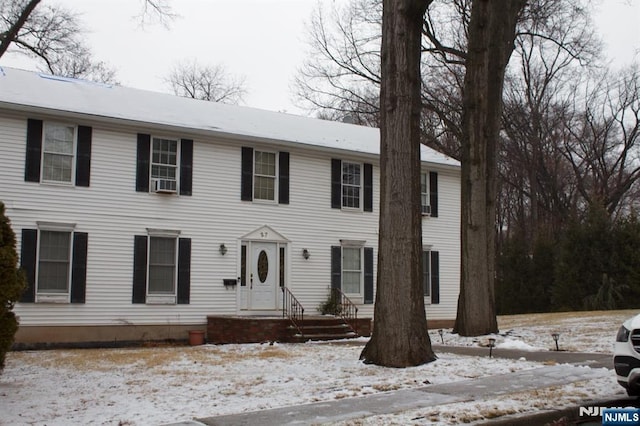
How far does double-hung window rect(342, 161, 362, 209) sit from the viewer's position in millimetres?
21406

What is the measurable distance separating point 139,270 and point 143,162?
116 inches

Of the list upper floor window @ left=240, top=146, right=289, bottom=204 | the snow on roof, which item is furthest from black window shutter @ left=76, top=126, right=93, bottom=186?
upper floor window @ left=240, top=146, right=289, bottom=204

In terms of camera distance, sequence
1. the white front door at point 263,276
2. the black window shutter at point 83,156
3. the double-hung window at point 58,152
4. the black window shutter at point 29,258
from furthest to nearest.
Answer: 1. the white front door at point 263,276
2. the black window shutter at point 83,156
3. the double-hung window at point 58,152
4. the black window shutter at point 29,258

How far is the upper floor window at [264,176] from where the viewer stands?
1953 cm

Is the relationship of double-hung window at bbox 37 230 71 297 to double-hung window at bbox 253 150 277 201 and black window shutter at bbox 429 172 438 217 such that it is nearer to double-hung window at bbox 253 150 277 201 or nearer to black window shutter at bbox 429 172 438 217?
double-hung window at bbox 253 150 277 201

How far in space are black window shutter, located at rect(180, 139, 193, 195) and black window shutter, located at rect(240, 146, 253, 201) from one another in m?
1.62

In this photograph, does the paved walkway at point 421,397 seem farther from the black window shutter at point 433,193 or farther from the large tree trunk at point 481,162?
the black window shutter at point 433,193

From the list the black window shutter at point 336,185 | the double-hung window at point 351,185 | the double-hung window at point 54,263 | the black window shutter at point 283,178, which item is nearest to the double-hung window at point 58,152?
the double-hung window at point 54,263

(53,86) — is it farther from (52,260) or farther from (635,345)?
(635,345)

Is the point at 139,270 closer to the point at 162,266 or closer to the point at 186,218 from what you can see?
the point at 162,266

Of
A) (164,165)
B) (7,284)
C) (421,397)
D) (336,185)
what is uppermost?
(164,165)

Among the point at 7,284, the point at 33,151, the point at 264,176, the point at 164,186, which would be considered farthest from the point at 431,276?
the point at 7,284

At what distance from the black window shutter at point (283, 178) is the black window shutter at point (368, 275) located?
3.30m

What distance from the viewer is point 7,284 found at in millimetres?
8633
